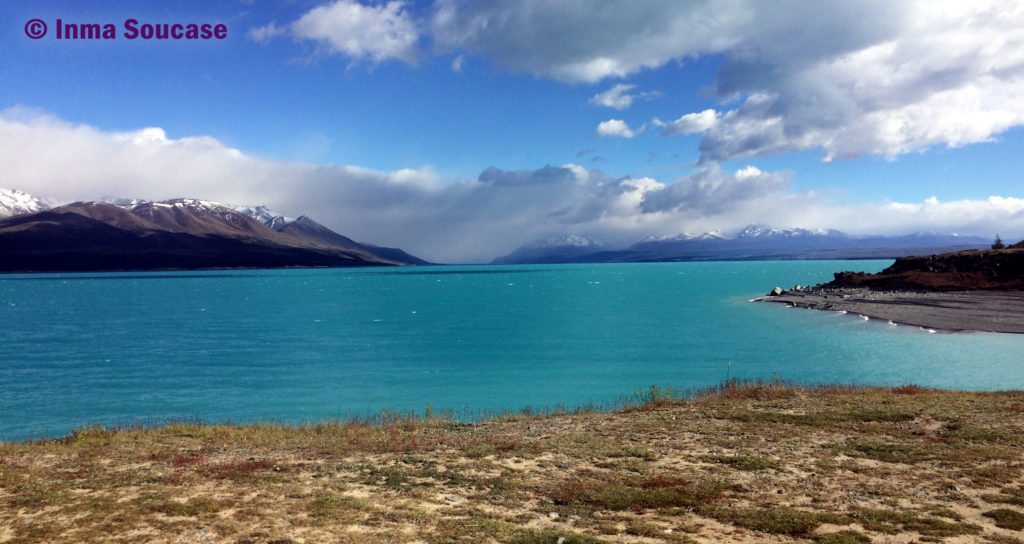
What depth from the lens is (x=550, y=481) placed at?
18094 mm

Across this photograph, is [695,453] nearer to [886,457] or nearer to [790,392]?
[886,457]

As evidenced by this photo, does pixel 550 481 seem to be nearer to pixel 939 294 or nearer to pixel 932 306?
pixel 932 306

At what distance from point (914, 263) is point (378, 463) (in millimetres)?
155107

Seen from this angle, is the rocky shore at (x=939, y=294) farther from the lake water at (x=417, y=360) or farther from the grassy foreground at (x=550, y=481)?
the grassy foreground at (x=550, y=481)

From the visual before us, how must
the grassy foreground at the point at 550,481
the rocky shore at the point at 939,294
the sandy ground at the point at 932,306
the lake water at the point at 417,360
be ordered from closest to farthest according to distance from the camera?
the grassy foreground at the point at 550,481
the lake water at the point at 417,360
the sandy ground at the point at 932,306
the rocky shore at the point at 939,294

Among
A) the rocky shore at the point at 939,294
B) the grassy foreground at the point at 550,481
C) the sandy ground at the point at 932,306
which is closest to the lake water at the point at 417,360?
the sandy ground at the point at 932,306

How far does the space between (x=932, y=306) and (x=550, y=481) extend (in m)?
106

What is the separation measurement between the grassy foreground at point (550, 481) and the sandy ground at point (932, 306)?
64865 millimetres

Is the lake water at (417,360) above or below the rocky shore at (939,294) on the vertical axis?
below

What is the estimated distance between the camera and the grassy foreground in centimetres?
1408

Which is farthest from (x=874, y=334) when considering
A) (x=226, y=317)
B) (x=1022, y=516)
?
(x=226, y=317)

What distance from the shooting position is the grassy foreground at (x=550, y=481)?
14078mm

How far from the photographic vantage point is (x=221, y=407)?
42625 mm

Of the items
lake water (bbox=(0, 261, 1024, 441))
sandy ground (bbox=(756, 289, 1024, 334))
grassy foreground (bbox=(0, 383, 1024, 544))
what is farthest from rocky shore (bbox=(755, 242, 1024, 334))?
grassy foreground (bbox=(0, 383, 1024, 544))
